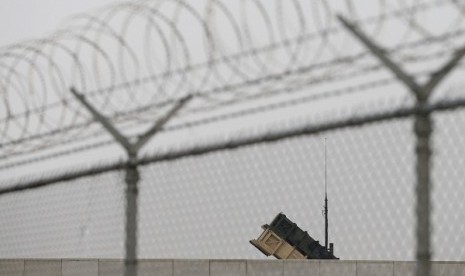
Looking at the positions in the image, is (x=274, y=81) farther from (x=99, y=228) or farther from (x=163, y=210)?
(x=99, y=228)

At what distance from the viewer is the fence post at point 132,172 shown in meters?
5.17

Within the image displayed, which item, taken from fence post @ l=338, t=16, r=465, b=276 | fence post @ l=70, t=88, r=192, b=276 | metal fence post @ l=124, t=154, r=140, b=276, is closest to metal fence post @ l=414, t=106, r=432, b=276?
fence post @ l=338, t=16, r=465, b=276

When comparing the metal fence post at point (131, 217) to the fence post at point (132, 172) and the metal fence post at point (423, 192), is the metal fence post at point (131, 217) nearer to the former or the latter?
the fence post at point (132, 172)

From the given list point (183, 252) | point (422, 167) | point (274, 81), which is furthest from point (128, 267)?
point (422, 167)

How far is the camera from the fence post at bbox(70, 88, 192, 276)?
517cm

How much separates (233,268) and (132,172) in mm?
6225

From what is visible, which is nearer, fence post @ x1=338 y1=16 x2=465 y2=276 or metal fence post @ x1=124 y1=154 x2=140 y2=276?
fence post @ x1=338 y1=16 x2=465 y2=276

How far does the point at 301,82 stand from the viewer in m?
5.22

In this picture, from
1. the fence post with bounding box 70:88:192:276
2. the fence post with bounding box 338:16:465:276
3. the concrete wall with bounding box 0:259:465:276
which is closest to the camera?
the fence post with bounding box 338:16:465:276

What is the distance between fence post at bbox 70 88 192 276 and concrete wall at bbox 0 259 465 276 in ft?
17.2

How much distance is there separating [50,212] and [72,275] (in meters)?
5.11

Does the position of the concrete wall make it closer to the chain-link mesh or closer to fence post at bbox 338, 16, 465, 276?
the chain-link mesh

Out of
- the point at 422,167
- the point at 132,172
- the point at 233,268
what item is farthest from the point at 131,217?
the point at 233,268

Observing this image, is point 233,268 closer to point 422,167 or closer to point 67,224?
point 67,224
